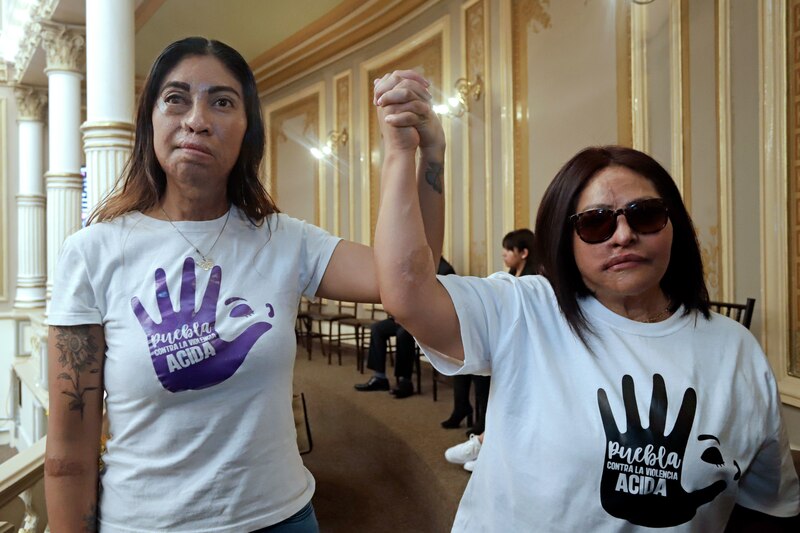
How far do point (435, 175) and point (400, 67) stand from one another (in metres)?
6.65

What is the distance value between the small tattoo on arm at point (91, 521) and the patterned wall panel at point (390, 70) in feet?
16.8

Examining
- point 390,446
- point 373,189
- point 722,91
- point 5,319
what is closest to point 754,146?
point 722,91

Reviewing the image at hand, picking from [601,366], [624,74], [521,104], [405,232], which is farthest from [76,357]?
[521,104]

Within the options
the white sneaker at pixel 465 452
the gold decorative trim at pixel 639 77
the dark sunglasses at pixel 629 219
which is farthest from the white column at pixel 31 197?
the dark sunglasses at pixel 629 219

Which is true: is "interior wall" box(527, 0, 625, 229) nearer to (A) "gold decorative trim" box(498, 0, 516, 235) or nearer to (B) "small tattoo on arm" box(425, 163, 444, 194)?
(A) "gold decorative trim" box(498, 0, 516, 235)

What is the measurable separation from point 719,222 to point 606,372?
10.7ft

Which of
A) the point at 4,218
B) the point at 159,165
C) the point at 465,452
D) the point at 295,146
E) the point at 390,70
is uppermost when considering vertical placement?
the point at 390,70

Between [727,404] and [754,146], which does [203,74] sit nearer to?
[727,404]

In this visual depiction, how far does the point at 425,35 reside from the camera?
668 cm

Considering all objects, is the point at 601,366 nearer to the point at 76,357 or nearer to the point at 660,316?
the point at 660,316

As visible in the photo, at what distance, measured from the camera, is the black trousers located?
209 inches

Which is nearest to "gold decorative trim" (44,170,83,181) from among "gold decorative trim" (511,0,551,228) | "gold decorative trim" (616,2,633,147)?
"gold decorative trim" (511,0,551,228)

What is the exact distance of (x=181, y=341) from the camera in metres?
0.99

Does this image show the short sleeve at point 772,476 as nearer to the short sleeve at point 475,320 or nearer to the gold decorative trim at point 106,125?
the short sleeve at point 475,320
